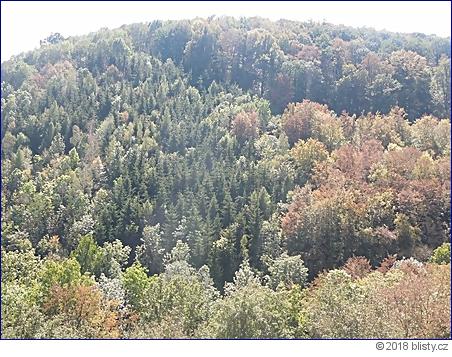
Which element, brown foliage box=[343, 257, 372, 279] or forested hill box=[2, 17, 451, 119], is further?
forested hill box=[2, 17, 451, 119]

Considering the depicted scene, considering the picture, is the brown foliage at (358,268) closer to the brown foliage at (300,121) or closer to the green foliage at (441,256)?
the green foliage at (441,256)

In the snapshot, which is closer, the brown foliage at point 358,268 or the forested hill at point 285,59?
the brown foliage at point 358,268

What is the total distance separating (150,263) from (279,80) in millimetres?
59831

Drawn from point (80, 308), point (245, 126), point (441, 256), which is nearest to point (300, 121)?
point (245, 126)

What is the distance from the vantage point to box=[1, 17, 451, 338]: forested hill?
2912 cm

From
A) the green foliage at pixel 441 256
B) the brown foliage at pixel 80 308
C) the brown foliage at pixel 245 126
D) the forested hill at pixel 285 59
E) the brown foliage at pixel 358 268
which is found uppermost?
the forested hill at pixel 285 59

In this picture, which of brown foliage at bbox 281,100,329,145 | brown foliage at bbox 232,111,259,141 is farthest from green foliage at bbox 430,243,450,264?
brown foliage at bbox 232,111,259,141

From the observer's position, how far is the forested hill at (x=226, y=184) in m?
29.1

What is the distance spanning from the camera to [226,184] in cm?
6819

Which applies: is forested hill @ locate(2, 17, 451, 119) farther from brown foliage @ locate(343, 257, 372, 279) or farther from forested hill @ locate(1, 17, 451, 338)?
brown foliage @ locate(343, 257, 372, 279)

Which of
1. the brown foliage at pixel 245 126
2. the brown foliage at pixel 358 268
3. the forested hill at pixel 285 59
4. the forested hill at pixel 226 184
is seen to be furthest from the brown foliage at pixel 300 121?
the brown foliage at pixel 358 268

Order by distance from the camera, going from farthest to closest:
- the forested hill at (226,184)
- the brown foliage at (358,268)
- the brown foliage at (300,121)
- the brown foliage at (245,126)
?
1. the brown foliage at (245,126)
2. the brown foliage at (300,121)
3. the brown foliage at (358,268)
4. the forested hill at (226,184)

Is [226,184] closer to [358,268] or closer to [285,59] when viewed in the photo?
[358,268]
